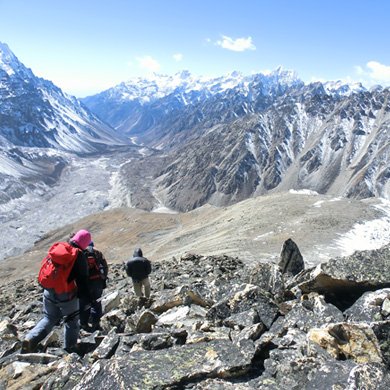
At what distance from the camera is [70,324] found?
10898 millimetres

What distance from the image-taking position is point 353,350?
7.66 meters

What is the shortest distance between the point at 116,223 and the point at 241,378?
103m

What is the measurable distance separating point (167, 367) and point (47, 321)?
4843 mm

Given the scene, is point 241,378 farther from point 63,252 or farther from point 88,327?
point 88,327

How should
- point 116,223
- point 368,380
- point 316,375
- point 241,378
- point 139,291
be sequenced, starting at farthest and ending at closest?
point 116,223
point 139,291
point 241,378
point 316,375
point 368,380

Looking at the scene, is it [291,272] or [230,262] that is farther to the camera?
[230,262]

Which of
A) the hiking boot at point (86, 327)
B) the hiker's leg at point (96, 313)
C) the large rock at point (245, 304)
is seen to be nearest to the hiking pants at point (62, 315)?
the hiker's leg at point (96, 313)

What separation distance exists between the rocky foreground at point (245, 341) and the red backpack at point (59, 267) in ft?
5.08

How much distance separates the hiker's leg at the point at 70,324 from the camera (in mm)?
10875

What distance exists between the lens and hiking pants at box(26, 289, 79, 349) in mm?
10883

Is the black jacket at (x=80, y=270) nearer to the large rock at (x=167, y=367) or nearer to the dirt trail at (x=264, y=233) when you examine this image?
the large rock at (x=167, y=367)

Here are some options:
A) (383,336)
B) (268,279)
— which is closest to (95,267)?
(268,279)

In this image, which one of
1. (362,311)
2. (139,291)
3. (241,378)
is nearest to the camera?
(241,378)

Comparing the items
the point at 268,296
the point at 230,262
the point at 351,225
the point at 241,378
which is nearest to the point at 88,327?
the point at 268,296
